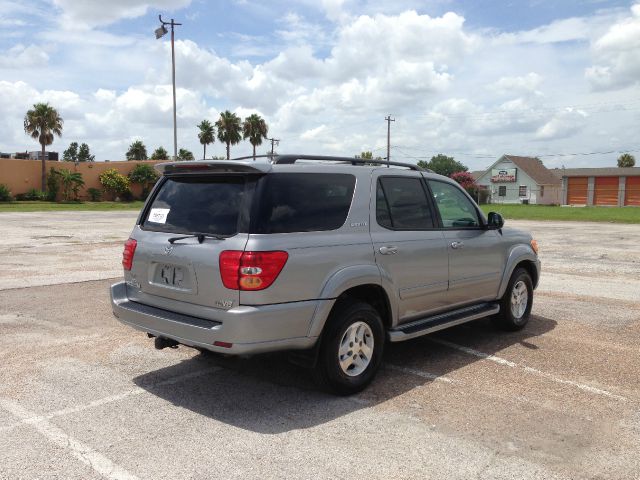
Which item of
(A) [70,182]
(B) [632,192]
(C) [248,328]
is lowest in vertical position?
(C) [248,328]

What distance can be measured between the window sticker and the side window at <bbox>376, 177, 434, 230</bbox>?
176 cm

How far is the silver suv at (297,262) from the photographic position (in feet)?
13.3

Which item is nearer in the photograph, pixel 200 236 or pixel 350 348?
pixel 200 236

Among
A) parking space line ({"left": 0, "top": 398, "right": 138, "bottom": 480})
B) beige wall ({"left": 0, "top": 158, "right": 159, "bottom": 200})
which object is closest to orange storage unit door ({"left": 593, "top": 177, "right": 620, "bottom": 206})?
beige wall ({"left": 0, "top": 158, "right": 159, "bottom": 200})

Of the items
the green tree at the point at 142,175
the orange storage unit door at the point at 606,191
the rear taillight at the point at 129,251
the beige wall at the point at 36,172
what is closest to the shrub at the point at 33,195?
the beige wall at the point at 36,172

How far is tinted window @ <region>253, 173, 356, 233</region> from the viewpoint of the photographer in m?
4.16

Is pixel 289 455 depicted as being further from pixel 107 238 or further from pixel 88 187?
pixel 88 187

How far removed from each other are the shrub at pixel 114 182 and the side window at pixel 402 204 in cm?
5256

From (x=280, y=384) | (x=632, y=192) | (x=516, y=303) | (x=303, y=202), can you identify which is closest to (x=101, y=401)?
(x=280, y=384)

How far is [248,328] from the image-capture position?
395 centimetres

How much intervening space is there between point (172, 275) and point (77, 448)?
4.46ft

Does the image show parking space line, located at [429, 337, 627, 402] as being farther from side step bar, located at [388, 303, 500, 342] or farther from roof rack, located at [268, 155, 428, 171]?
roof rack, located at [268, 155, 428, 171]

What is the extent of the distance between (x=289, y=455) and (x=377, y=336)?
1455 millimetres

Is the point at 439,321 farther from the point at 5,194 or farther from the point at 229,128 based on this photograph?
the point at 229,128
